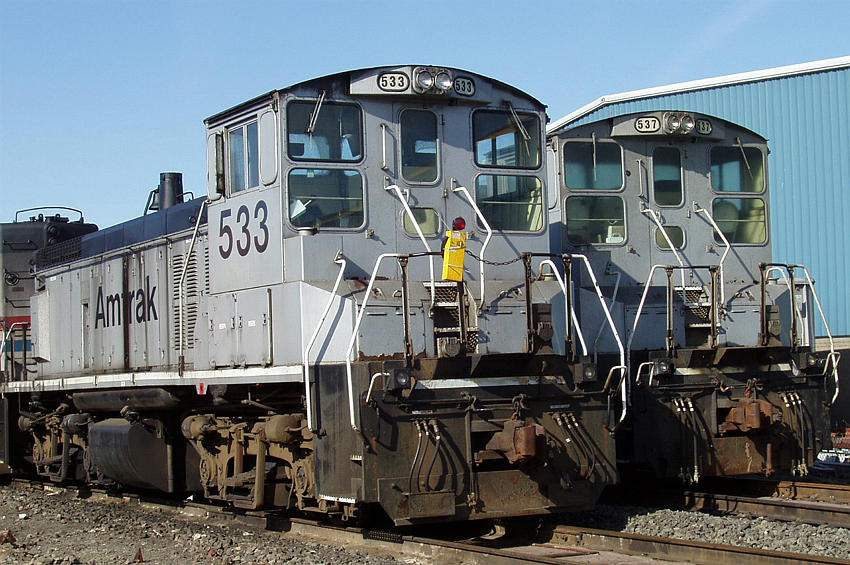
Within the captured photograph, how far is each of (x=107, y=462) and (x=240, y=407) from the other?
8.85ft

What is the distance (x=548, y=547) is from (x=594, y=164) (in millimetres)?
5043

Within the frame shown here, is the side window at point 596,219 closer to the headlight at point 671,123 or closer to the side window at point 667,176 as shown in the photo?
the side window at point 667,176

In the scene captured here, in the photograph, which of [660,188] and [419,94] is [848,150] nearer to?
[660,188]

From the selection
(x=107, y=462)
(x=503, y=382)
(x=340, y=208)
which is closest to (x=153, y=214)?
(x=107, y=462)

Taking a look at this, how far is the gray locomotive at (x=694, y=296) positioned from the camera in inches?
427

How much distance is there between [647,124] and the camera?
12.6 metres

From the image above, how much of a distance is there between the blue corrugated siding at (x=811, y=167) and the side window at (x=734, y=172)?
30.5 feet

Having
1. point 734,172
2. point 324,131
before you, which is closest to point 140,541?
point 324,131

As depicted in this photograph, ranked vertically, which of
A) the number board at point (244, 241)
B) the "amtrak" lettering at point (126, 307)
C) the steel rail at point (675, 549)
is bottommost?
the steel rail at point (675, 549)

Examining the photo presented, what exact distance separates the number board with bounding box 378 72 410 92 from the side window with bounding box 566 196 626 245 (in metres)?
3.55

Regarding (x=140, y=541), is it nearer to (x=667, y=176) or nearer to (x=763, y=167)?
(x=667, y=176)

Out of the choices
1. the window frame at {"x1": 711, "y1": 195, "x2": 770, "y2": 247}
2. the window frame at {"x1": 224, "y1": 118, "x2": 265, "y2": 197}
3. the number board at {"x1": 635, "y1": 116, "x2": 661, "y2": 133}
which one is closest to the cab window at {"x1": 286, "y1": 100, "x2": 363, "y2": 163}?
the window frame at {"x1": 224, "y1": 118, "x2": 265, "y2": 197}

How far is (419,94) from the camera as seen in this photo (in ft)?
30.9

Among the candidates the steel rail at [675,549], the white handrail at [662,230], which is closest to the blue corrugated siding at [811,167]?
the white handrail at [662,230]
